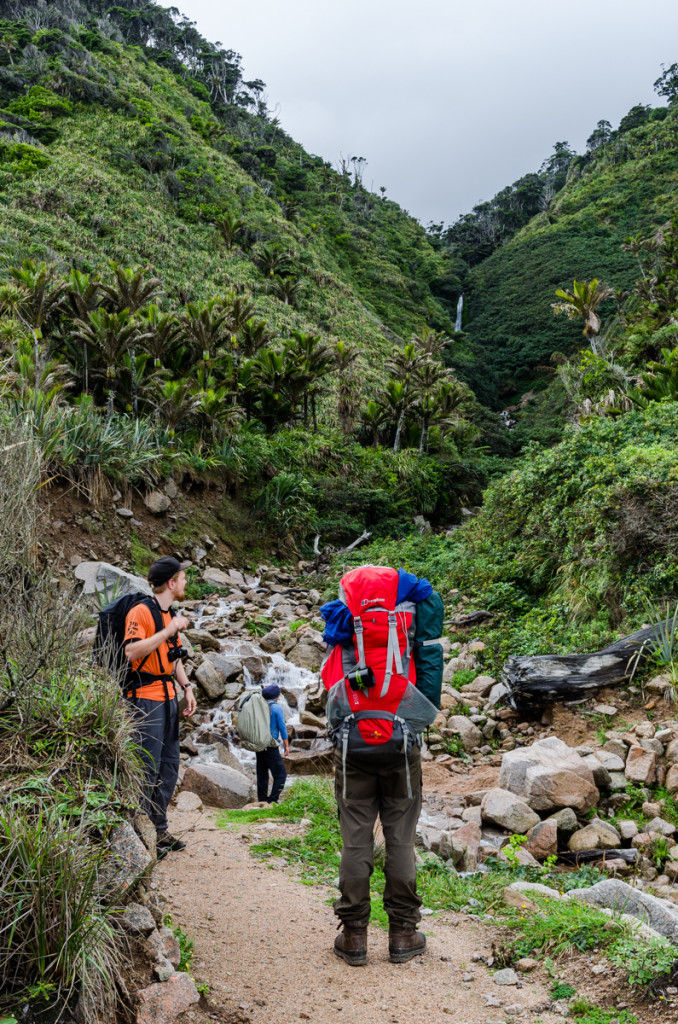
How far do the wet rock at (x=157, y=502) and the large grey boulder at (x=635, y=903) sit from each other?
11981 mm

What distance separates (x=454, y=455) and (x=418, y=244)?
147 feet

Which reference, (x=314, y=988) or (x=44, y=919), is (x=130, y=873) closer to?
(x=44, y=919)

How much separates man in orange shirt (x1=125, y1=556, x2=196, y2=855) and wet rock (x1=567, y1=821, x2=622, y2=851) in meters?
2.72

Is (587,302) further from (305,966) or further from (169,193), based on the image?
(305,966)

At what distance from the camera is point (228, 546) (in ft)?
52.7

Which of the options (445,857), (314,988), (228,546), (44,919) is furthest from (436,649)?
(228,546)

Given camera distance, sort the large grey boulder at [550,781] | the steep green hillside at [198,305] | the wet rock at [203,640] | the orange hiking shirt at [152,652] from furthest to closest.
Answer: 1. the steep green hillside at [198,305]
2. the wet rock at [203,640]
3. the large grey boulder at [550,781]
4. the orange hiking shirt at [152,652]

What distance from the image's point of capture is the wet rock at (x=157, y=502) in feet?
46.2

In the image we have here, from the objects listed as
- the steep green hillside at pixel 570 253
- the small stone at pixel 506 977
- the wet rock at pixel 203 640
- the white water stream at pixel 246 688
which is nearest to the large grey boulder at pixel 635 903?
the small stone at pixel 506 977

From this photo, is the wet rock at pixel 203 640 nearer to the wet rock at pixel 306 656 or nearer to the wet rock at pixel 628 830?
the wet rock at pixel 306 656

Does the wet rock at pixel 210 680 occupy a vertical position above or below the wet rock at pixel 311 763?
above

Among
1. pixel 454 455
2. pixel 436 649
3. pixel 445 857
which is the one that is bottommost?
pixel 445 857

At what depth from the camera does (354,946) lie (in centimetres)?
291

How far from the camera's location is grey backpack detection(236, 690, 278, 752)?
582cm
